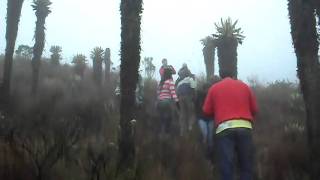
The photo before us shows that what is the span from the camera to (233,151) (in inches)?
314

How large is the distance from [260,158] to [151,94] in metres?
12.0

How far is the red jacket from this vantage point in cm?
802

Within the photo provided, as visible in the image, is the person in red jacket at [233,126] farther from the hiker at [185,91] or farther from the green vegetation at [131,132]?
the hiker at [185,91]

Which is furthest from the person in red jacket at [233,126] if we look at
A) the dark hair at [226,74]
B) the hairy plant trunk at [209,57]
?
the hairy plant trunk at [209,57]

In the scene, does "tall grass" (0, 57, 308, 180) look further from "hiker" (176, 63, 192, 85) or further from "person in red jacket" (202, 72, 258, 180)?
"hiker" (176, 63, 192, 85)

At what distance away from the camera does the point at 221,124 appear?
8023 mm

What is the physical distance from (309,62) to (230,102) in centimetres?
272

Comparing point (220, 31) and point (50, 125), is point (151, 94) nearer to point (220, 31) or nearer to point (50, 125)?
point (220, 31)

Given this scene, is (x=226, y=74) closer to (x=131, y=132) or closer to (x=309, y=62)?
(x=309, y=62)

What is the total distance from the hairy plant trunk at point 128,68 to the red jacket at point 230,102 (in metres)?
2.48

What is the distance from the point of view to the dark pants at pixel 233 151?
7.85 metres

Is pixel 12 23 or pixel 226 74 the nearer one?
pixel 226 74

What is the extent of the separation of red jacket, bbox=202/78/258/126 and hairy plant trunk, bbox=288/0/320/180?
6.37 feet

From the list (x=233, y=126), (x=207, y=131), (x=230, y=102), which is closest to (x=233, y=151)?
(x=233, y=126)
